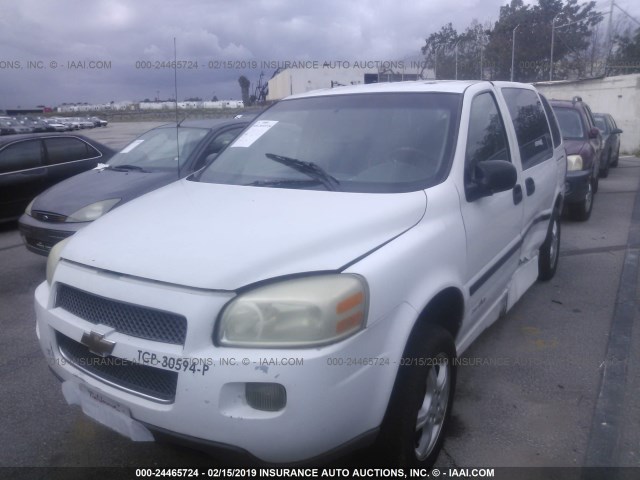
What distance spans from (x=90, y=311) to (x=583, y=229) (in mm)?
7573

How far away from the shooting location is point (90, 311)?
8.08ft

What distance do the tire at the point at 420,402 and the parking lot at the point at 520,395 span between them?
0.25 metres

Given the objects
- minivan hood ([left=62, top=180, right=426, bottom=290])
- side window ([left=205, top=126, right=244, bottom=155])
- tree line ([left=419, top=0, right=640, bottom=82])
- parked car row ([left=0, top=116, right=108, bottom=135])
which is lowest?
minivan hood ([left=62, top=180, right=426, bottom=290])

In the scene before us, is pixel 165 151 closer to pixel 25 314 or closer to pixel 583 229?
pixel 25 314

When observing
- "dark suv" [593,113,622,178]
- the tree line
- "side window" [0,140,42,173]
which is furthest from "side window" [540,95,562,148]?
the tree line

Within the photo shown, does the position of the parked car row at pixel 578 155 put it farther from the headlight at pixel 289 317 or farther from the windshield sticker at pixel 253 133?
the headlight at pixel 289 317

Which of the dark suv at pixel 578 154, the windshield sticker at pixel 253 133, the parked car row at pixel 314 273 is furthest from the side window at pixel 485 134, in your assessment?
the dark suv at pixel 578 154

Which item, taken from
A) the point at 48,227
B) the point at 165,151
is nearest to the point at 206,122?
the point at 165,151

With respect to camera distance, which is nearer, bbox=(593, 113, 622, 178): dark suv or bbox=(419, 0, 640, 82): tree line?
bbox=(593, 113, 622, 178): dark suv

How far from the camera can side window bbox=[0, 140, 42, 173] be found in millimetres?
8281

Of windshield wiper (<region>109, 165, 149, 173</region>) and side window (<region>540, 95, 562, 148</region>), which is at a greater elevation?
side window (<region>540, 95, 562, 148</region>)

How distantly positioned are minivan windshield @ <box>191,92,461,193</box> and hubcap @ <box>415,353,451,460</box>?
93 cm

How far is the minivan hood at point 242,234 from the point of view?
2.25 m

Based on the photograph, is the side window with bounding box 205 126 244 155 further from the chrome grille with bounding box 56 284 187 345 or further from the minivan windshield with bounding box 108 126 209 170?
the chrome grille with bounding box 56 284 187 345
